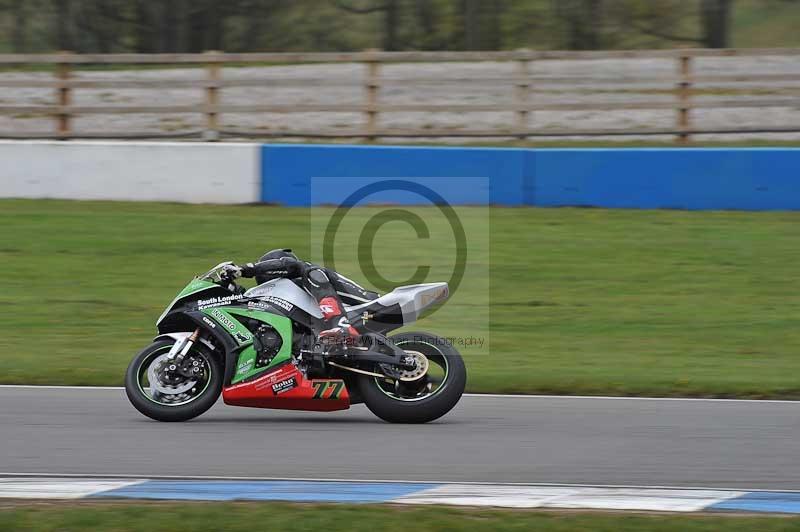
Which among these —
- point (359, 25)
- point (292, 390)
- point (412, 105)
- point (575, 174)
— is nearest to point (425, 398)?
point (292, 390)

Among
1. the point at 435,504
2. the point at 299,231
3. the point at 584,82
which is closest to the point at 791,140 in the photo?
the point at 584,82

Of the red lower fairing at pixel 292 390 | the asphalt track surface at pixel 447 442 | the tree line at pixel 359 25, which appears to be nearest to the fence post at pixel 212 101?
the tree line at pixel 359 25

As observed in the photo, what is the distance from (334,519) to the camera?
19.4 feet

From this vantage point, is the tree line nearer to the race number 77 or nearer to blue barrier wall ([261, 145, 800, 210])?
blue barrier wall ([261, 145, 800, 210])

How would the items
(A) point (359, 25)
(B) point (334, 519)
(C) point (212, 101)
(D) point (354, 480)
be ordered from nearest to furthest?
(B) point (334, 519), (D) point (354, 480), (C) point (212, 101), (A) point (359, 25)

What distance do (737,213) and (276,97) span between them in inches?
452

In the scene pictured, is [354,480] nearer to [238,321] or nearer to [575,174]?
[238,321]

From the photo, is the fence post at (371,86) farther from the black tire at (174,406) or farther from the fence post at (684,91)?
the black tire at (174,406)

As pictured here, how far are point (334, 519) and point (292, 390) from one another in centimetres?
221

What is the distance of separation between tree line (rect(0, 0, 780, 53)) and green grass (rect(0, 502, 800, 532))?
23560 mm

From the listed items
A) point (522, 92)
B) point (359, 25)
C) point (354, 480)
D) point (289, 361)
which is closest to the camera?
point (354, 480)

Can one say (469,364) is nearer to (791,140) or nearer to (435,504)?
(435,504)

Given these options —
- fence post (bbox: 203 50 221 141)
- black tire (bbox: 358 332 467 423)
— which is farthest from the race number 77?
fence post (bbox: 203 50 221 141)

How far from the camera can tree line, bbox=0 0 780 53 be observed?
29.0 meters
